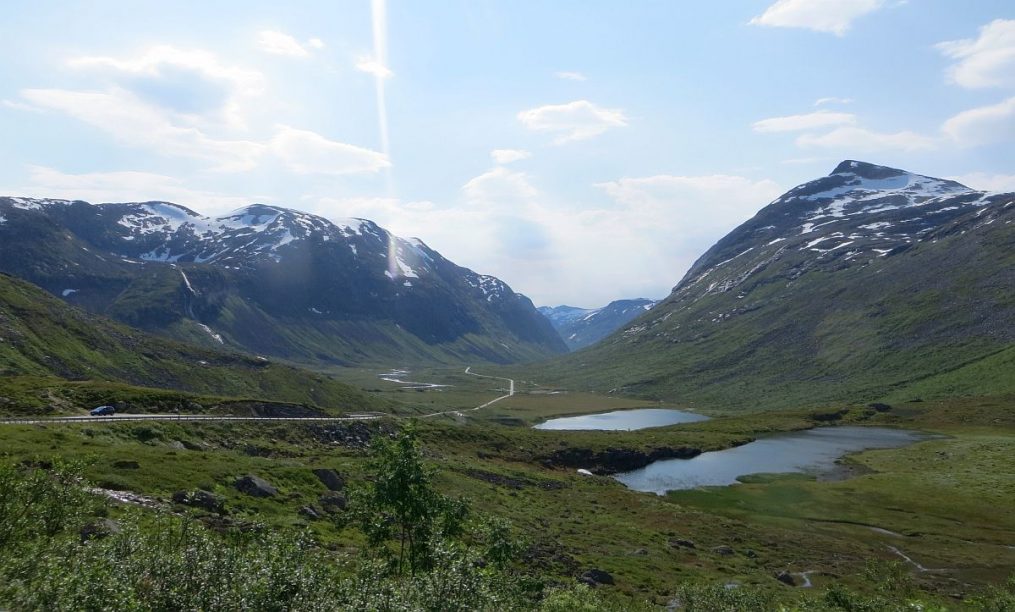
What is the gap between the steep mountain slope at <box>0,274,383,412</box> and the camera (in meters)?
124

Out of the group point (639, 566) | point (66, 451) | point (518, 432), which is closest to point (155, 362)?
point (518, 432)

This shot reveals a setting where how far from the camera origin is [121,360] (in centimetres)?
14625

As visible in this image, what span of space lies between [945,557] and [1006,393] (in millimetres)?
147007

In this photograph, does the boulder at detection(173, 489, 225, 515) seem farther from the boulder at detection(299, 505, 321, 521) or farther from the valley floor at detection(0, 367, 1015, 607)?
the boulder at detection(299, 505, 321, 521)

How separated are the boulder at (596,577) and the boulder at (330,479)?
28.1 meters

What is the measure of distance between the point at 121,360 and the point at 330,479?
119 m

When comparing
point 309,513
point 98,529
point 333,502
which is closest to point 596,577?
point 333,502

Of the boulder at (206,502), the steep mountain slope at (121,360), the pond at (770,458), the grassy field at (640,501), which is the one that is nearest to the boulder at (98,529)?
the grassy field at (640,501)

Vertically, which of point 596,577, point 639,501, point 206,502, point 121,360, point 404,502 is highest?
point 121,360

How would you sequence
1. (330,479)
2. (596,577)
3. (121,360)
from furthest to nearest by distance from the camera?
(121,360) → (330,479) → (596,577)

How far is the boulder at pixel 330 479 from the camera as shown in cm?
6128

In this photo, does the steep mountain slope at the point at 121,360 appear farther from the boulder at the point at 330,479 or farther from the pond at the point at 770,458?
the pond at the point at 770,458

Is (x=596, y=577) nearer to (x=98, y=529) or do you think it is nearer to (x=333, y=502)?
(x=333, y=502)

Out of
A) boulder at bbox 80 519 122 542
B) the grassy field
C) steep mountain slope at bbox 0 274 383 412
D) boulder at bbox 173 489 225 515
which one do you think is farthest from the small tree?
steep mountain slope at bbox 0 274 383 412
